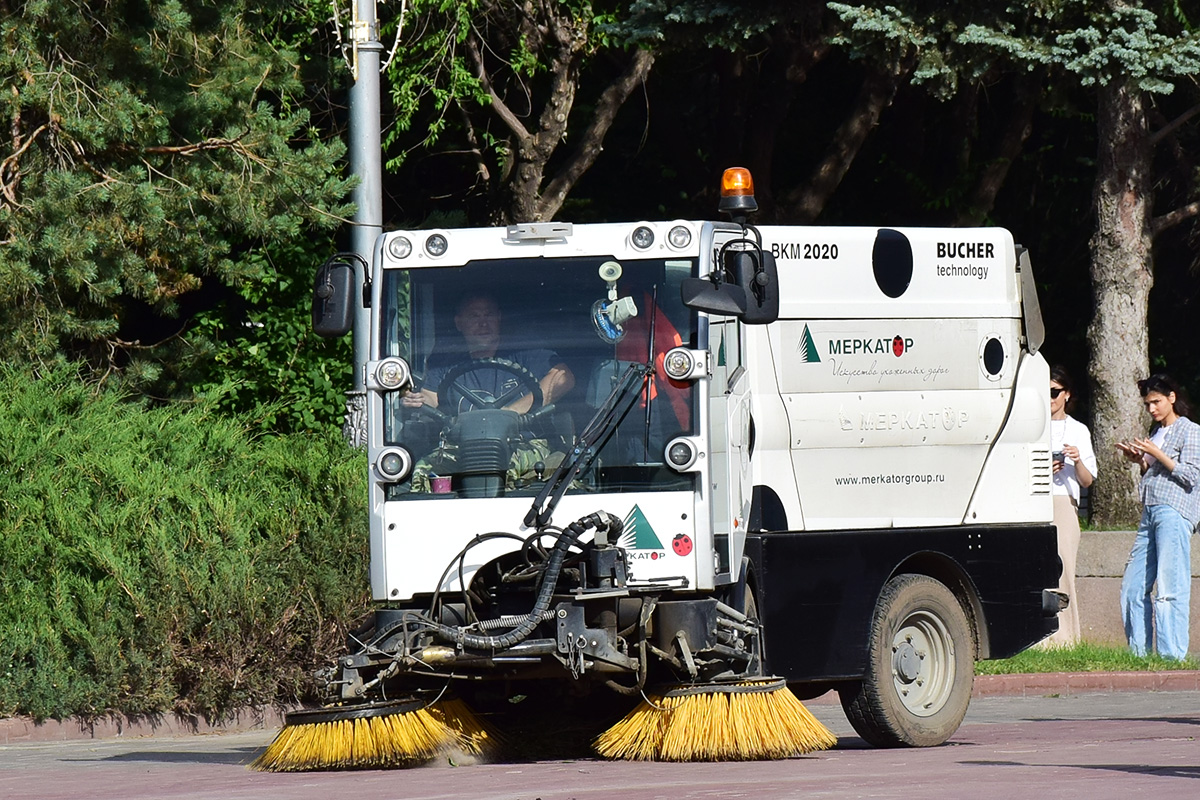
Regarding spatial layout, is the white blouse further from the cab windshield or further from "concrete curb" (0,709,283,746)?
the cab windshield

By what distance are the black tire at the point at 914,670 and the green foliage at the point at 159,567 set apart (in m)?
3.81

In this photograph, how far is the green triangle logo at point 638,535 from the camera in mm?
8953

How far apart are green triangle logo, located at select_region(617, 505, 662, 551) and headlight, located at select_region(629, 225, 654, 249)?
4.13ft

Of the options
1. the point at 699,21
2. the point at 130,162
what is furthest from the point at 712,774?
the point at 699,21

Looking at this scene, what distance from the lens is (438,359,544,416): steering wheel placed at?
30.0 ft

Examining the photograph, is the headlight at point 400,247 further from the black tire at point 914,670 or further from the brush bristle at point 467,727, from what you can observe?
the black tire at point 914,670

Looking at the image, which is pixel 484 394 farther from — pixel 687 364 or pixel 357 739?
pixel 357 739

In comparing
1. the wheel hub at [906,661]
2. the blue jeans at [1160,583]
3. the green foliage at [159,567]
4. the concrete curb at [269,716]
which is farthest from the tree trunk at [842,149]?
the wheel hub at [906,661]

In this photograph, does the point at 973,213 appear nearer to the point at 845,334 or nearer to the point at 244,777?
the point at 845,334

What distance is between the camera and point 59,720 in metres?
11.5

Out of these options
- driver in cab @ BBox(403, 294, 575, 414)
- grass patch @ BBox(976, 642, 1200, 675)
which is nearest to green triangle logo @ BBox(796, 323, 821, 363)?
driver in cab @ BBox(403, 294, 575, 414)

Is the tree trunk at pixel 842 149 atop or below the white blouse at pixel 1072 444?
atop

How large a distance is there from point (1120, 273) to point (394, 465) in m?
11.5

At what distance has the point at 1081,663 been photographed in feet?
47.1
